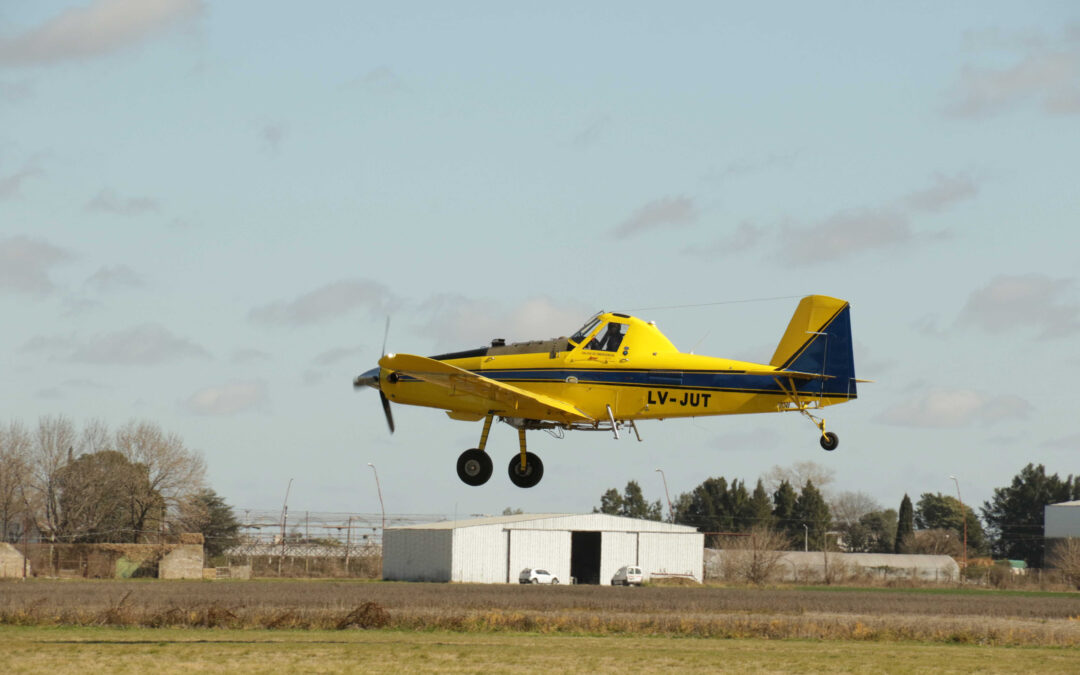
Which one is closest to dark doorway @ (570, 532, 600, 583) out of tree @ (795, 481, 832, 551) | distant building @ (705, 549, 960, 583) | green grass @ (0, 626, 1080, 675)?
distant building @ (705, 549, 960, 583)

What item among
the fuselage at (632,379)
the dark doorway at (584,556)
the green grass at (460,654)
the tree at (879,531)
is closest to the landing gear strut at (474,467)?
the fuselage at (632,379)

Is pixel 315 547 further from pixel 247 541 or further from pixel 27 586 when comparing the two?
pixel 27 586

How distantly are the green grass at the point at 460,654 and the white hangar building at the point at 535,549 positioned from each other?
49638 mm

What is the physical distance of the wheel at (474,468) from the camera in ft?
105

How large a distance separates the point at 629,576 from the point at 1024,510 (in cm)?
7625

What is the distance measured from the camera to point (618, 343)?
106 ft

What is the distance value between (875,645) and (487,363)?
33.1 m

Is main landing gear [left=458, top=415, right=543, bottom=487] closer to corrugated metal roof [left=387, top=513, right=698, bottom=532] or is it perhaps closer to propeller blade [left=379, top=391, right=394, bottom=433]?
propeller blade [left=379, top=391, right=394, bottom=433]

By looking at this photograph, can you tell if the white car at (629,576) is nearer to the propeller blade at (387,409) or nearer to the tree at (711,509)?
the tree at (711,509)

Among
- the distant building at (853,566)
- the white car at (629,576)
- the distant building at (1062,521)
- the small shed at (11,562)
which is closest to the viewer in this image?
the small shed at (11,562)

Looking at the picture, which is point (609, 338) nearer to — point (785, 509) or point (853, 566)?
point (853, 566)

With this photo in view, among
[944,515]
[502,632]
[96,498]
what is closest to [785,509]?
[944,515]

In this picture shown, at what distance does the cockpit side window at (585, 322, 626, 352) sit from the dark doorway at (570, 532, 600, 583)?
8302 centimetres

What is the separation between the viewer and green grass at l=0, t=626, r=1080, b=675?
4578cm
